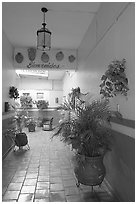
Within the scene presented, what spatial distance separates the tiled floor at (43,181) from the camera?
2.40 meters

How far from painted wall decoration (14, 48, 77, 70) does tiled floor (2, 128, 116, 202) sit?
8.82 ft

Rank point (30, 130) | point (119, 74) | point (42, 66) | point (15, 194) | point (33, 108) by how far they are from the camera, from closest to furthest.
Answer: point (119, 74), point (15, 194), point (42, 66), point (30, 130), point (33, 108)

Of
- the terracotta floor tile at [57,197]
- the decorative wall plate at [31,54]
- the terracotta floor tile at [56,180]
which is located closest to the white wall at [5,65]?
the decorative wall plate at [31,54]

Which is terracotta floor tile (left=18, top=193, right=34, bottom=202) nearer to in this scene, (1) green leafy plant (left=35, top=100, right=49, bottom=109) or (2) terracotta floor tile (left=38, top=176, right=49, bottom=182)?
(2) terracotta floor tile (left=38, top=176, right=49, bottom=182)

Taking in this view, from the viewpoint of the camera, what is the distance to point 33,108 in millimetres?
10258

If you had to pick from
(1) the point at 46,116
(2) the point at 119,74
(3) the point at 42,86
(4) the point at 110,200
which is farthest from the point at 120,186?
(3) the point at 42,86

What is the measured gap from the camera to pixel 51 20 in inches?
148

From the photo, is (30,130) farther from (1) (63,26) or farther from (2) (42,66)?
(1) (63,26)

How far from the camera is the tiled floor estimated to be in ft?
7.87

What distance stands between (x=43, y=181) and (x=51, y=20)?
320cm

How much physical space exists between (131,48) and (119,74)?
1.05 feet

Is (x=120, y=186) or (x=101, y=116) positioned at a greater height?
(x=101, y=116)

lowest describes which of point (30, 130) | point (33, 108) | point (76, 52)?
point (30, 130)

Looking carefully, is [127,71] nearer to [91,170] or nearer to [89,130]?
[89,130]
